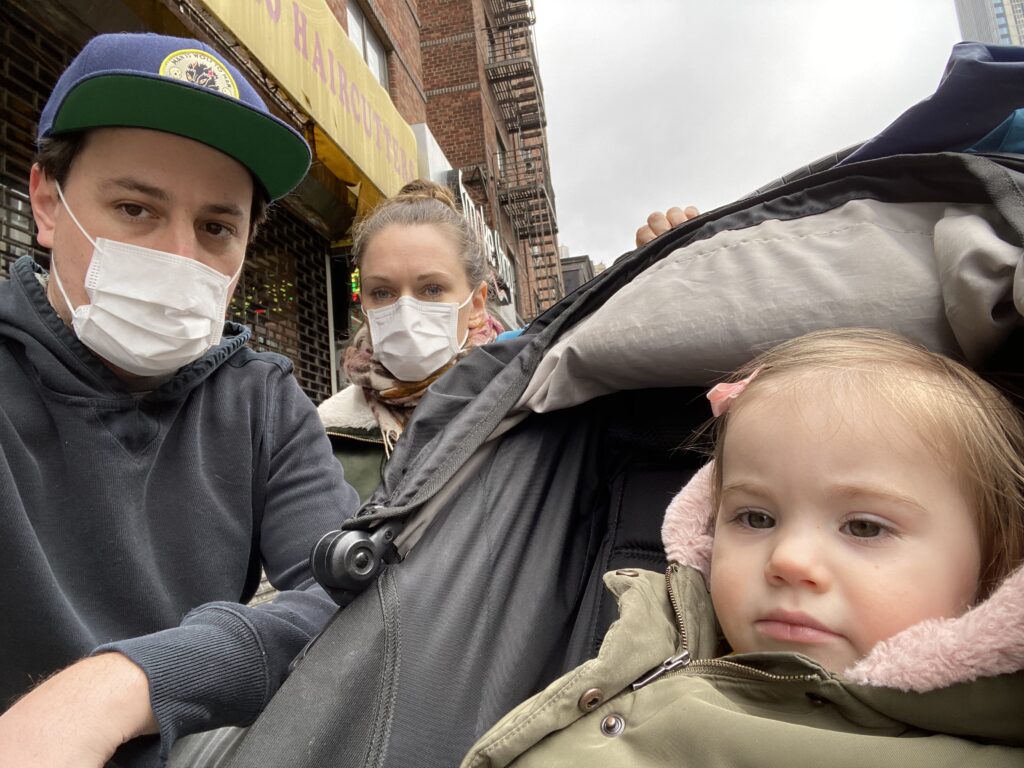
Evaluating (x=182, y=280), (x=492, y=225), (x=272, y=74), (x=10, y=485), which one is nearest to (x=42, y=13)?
(x=272, y=74)

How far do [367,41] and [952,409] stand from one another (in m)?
9.28

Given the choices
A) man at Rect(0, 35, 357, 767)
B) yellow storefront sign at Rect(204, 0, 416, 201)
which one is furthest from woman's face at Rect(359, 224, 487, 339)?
yellow storefront sign at Rect(204, 0, 416, 201)

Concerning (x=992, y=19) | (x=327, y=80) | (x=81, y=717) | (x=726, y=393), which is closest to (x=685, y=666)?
(x=726, y=393)

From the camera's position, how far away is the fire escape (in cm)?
1499

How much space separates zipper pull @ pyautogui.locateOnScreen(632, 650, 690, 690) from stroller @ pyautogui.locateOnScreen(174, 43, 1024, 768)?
0.28m

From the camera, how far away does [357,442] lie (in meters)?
2.33

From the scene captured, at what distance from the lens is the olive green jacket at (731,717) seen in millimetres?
740

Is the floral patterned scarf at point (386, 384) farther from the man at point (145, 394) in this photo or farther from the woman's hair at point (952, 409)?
the woman's hair at point (952, 409)

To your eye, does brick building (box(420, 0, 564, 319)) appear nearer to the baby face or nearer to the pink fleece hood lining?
the baby face

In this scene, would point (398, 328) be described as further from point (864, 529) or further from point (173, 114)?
point (864, 529)

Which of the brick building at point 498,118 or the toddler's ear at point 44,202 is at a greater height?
the brick building at point 498,118

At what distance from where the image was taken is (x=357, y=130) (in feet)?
17.3

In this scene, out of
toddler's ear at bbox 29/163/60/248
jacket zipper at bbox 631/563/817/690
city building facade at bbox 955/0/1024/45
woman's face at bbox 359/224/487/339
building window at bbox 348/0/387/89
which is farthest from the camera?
city building facade at bbox 955/0/1024/45

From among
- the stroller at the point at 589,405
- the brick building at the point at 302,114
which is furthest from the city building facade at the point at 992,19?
the stroller at the point at 589,405
